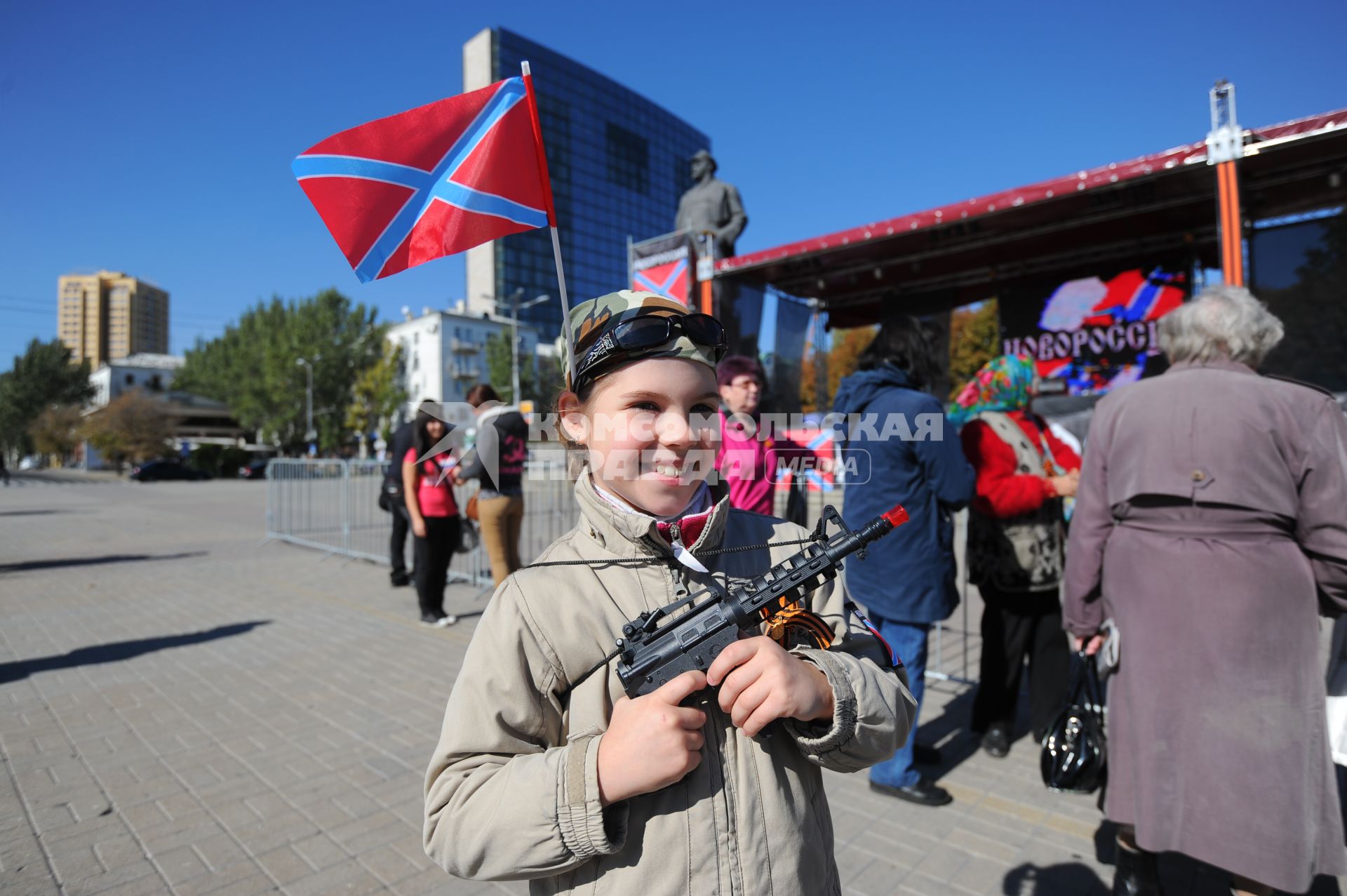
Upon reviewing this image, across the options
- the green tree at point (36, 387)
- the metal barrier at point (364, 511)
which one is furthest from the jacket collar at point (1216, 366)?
the green tree at point (36, 387)

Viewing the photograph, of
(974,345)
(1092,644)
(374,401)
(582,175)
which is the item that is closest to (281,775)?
(1092,644)

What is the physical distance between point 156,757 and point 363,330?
64.3 m

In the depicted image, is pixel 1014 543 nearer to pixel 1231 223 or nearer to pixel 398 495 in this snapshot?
pixel 1231 223

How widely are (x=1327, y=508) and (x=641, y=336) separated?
2.22 meters

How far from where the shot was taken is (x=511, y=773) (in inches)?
45.2

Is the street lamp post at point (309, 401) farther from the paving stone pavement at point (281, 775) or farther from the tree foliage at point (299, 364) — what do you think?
the paving stone pavement at point (281, 775)

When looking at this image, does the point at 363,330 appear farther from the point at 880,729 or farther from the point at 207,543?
the point at 880,729

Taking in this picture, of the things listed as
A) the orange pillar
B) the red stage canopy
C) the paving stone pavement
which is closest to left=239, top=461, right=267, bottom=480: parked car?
the paving stone pavement

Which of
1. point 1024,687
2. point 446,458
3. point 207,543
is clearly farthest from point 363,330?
point 1024,687

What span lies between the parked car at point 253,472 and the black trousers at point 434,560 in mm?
45644

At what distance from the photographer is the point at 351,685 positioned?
5113 mm

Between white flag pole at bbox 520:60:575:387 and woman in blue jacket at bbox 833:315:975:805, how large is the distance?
2.20 m

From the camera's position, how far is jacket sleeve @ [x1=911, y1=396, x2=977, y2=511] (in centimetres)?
330

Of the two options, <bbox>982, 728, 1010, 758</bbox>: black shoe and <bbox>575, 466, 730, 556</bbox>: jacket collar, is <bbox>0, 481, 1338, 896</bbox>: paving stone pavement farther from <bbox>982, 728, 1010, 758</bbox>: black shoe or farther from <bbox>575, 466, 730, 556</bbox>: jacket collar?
<bbox>575, 466, 730, 556</bbox>: jacket collar
